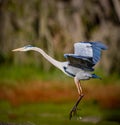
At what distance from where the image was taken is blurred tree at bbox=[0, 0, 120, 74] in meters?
8.41

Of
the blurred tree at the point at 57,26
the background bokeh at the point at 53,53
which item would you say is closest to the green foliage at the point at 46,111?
the background bokeh at the point at 53,53

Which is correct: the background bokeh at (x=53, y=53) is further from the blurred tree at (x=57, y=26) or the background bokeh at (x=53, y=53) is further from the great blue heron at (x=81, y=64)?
the great blue heron at (x=81, y=64)

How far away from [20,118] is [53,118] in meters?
0.49

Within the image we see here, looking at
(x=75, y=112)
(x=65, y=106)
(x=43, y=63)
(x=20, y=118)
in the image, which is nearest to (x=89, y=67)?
(x=75, y=112)

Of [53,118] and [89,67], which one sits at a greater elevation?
[89,67]

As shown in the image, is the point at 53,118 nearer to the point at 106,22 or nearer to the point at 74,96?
the point at 74,96

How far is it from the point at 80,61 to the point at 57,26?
3.71 meters

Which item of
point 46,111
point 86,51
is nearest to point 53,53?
point 46,111

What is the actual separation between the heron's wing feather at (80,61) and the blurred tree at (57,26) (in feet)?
11.2

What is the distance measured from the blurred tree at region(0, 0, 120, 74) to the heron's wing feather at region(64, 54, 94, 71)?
Answer: 3.41m

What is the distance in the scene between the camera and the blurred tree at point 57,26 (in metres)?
8.41

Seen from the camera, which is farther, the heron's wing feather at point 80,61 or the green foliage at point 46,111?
the green foliage at point 46,111

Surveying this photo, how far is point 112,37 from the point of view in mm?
8445

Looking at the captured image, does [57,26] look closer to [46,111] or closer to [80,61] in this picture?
[46,111]
